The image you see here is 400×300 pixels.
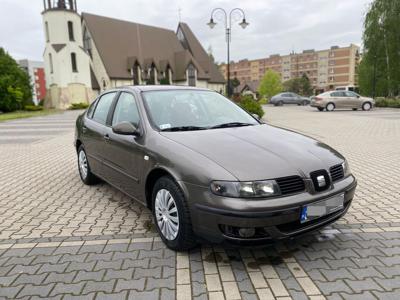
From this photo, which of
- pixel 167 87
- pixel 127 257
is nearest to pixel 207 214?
pixel 127 257

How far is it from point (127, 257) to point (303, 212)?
1.75 m

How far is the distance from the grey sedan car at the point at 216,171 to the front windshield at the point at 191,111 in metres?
0.01

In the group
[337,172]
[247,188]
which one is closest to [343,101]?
[337,172]

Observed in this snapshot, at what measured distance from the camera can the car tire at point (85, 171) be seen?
18.5ft

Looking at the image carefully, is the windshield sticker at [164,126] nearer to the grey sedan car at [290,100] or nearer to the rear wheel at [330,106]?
the rear wheel at [330,106]

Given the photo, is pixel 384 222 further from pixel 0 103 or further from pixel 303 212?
pixel 0 103

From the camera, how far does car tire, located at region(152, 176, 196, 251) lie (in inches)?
119

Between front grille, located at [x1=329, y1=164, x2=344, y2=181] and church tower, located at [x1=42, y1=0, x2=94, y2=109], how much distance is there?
45185 mm

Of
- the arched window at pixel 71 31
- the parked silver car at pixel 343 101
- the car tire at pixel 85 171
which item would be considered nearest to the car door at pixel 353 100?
the parked silver car at pixel 343 101

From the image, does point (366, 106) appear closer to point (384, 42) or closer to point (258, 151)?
point (384, 42)

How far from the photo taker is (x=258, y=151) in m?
3.11

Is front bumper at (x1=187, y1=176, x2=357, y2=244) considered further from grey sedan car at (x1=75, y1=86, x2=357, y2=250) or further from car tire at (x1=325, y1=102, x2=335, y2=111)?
car tire at (x1=325, y1=102, x2=335, y2=111)

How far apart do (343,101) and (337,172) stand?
964 inches

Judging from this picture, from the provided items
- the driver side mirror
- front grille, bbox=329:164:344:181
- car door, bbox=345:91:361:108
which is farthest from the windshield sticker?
car door, bbox=345:91:361:108
